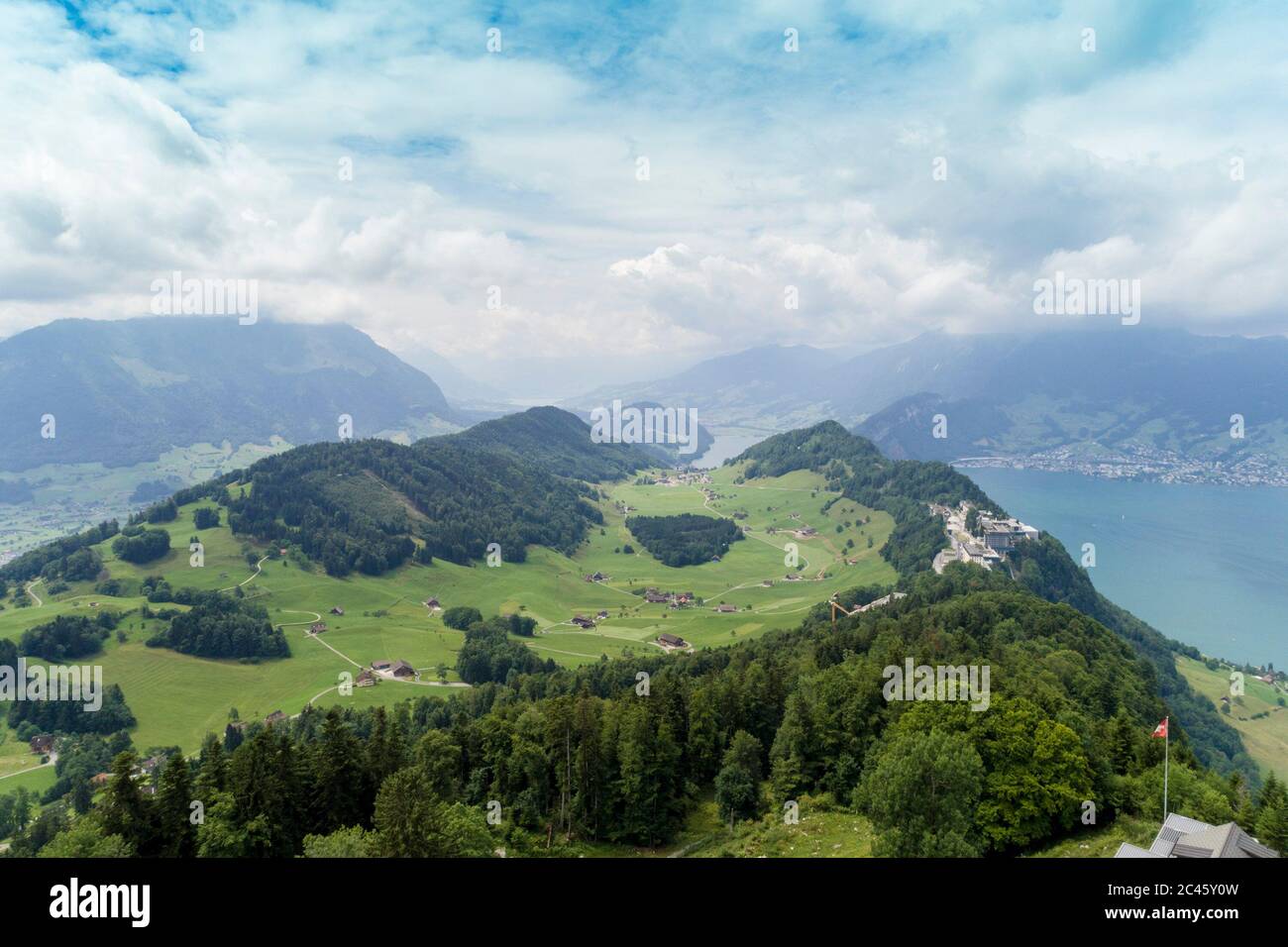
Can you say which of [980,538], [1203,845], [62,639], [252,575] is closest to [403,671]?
[62,639]

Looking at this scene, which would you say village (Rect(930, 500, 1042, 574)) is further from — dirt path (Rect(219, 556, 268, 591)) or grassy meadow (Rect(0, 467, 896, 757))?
dirt path (Rect(219, 556, 268, 591))

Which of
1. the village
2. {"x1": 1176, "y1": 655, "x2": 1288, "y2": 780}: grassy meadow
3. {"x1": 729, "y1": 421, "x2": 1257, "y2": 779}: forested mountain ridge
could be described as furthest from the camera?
the village

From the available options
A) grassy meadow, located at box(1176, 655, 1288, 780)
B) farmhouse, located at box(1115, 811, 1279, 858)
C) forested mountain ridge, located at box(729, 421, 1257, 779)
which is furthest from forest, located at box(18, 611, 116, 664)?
grassy meadow, located at box(1176, 655, 1288, 780)

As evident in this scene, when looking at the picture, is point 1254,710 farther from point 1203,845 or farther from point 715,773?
point 1203,845

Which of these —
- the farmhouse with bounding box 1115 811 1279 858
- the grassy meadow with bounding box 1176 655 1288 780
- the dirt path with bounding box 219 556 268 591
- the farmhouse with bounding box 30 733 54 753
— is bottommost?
the grassy meadow with bounding box 1176 655 1288 780

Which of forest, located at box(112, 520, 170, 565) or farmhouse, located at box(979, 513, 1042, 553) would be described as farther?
forest, located at box(112, 520, 170, 565)

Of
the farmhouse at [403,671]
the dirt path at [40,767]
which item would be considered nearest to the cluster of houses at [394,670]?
the farmhouse at [403,671]

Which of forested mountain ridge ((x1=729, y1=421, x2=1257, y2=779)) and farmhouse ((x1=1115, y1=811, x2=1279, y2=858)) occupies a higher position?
farmhouse ((x1=1115, y1=811, x2=1279, y2=858))
